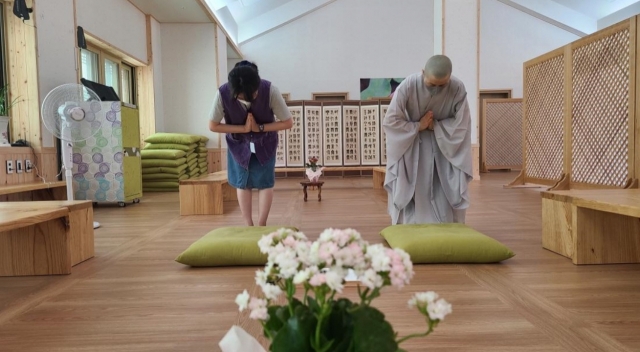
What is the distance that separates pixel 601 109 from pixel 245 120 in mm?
3780

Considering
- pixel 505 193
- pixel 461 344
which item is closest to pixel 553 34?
pixel 505 193

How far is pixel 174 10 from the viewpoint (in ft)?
25.7

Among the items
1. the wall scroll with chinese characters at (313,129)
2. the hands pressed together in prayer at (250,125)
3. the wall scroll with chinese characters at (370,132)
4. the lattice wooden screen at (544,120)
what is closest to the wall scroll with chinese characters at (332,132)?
the wall scroll with chinese characters at (313,129)

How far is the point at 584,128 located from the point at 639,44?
1.14m

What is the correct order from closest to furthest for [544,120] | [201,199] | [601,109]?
[201,199], [601,109], [544,120]

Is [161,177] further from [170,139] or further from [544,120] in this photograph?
[544,120]

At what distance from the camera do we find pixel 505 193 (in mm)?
6000

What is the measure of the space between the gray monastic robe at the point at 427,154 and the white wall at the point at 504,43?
969 centimetres

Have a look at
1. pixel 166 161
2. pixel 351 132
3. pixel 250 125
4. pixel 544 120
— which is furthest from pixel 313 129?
pixel 250 125

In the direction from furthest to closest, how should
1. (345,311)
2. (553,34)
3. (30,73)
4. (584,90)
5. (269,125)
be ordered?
(553,34), (584,90), (30,73), (269,125), (345,311)

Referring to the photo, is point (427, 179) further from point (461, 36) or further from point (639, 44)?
point (461, 36)

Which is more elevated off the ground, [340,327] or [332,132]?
[332,132]

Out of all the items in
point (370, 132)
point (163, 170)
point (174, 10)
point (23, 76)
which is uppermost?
point (174, 10)

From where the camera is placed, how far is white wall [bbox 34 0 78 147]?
4613 millimetres
